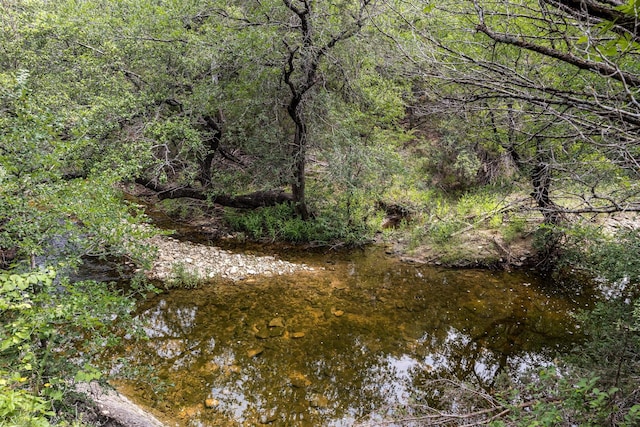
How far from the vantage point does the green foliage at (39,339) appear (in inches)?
86.8

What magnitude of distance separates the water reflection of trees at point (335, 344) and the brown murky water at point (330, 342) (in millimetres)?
18

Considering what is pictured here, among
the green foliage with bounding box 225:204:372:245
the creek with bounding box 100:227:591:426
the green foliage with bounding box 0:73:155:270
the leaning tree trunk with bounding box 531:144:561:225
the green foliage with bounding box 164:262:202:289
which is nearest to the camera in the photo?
the leaning tree trunk with bounding box 531:144:561:225

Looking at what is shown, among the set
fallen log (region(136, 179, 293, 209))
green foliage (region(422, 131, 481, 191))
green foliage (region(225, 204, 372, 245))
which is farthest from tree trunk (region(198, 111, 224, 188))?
green foliage (region(422, 131, 481, 191))

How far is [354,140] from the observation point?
9156mm

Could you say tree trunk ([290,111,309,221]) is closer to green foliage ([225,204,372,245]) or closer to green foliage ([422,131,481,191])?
green foliage ([225,204,372,245])

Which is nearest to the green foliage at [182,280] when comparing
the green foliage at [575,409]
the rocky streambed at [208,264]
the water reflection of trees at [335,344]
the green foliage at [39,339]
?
the rocky streambed at [208,264]

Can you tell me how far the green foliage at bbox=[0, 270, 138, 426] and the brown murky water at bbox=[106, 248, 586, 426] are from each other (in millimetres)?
709

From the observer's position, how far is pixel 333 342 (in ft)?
19.7

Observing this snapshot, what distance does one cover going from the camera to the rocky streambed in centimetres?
793

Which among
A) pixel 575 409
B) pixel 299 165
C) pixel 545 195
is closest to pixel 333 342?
pixel 575 409

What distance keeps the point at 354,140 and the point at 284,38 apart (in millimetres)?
2884

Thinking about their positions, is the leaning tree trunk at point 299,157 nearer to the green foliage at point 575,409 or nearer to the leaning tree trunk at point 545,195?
the leaning tree trunk at point 545,195

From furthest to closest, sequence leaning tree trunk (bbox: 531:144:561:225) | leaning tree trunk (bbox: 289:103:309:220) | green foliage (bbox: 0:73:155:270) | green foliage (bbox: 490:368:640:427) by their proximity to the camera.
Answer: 1. leaning tree trunk (bbox: 289:103:309:220)
2. green foliage (bbox: 0:73:155:270)
3. green foliage (bbox: 490:368:640:427)
4. leaning tree trunk (bbox: 531:144:561:225)

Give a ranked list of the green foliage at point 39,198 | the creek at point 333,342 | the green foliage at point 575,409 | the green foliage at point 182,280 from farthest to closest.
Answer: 1. the green foliage at point 182,280
2. the creek at point 333,342
3. the green foliage at point 39,198
4. the green foliage at point 575,409
